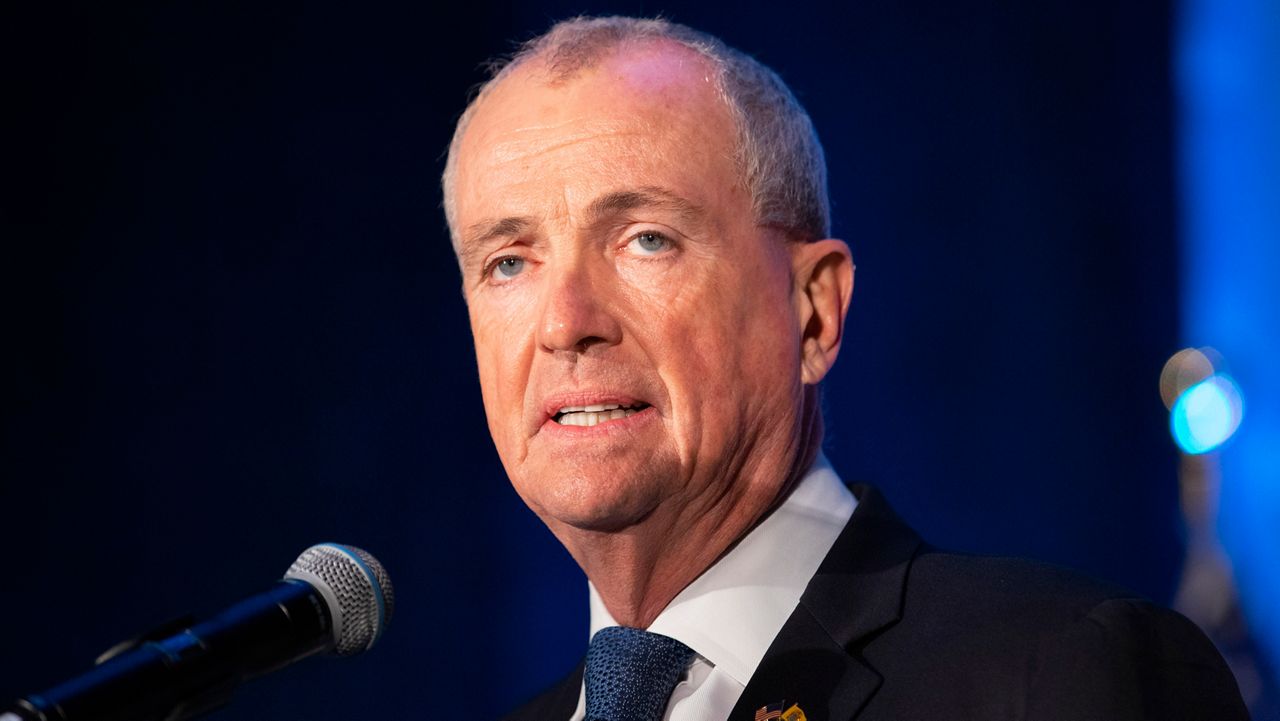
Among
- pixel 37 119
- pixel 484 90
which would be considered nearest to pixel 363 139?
pixel 37 119

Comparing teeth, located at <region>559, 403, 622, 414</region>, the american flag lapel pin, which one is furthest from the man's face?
the american flag lapel pin

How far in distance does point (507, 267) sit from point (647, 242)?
233 millimetres

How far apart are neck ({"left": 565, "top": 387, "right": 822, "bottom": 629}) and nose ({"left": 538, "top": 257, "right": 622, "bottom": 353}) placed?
0.26 metres

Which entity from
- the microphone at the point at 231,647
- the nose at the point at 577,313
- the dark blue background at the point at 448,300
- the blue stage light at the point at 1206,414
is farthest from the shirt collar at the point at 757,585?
the blue stage light at the point at 1206,414

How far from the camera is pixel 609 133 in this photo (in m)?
1.93

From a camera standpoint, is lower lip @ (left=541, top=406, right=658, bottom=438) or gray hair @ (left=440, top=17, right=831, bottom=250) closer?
lower lip @ (left=541, top=406, right=658, bottom=438)

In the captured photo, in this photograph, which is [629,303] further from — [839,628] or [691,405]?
[839,628]

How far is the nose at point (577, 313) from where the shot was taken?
1.85 metres

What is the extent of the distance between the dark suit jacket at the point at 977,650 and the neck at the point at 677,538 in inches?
5.9

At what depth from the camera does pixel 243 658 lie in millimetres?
1375

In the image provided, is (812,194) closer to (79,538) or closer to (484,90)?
(484,90)

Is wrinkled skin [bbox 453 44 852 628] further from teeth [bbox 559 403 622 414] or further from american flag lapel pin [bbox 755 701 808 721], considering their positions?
american flag lapel pin [bbox 755 701 808 721]

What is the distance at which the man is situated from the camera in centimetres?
178

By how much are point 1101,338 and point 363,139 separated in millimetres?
2021
